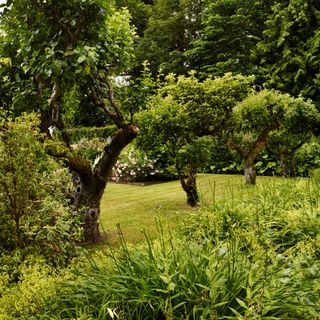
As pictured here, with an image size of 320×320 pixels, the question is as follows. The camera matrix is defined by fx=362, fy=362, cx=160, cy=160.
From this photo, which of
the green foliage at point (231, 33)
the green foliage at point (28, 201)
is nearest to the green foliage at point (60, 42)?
the green foliage at point (28, 201)

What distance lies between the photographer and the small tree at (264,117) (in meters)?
8.18

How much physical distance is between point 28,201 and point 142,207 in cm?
491

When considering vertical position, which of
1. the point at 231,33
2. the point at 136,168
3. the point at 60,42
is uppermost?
the point at 231,33

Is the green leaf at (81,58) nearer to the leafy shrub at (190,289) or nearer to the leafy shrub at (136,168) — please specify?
the leafy shrub at (190,289)

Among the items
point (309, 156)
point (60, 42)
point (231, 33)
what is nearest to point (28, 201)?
point (60, 42)

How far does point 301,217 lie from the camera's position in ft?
13.1

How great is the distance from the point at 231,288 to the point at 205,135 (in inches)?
247

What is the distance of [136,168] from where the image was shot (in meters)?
14.0

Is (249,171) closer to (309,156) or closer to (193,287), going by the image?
(309,156)

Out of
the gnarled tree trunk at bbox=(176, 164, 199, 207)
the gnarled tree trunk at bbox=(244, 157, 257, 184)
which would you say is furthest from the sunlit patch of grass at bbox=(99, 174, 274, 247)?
the gnarled tree trunk at bbox=(244, 157, 257, 184)

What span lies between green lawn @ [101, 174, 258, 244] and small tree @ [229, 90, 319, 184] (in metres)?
1.05

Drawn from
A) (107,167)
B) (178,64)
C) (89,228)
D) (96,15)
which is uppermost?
(178,64)

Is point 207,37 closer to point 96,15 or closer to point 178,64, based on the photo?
point 178,64

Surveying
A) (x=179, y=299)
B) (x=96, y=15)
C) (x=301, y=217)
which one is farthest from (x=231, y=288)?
(x=96, y=15)
